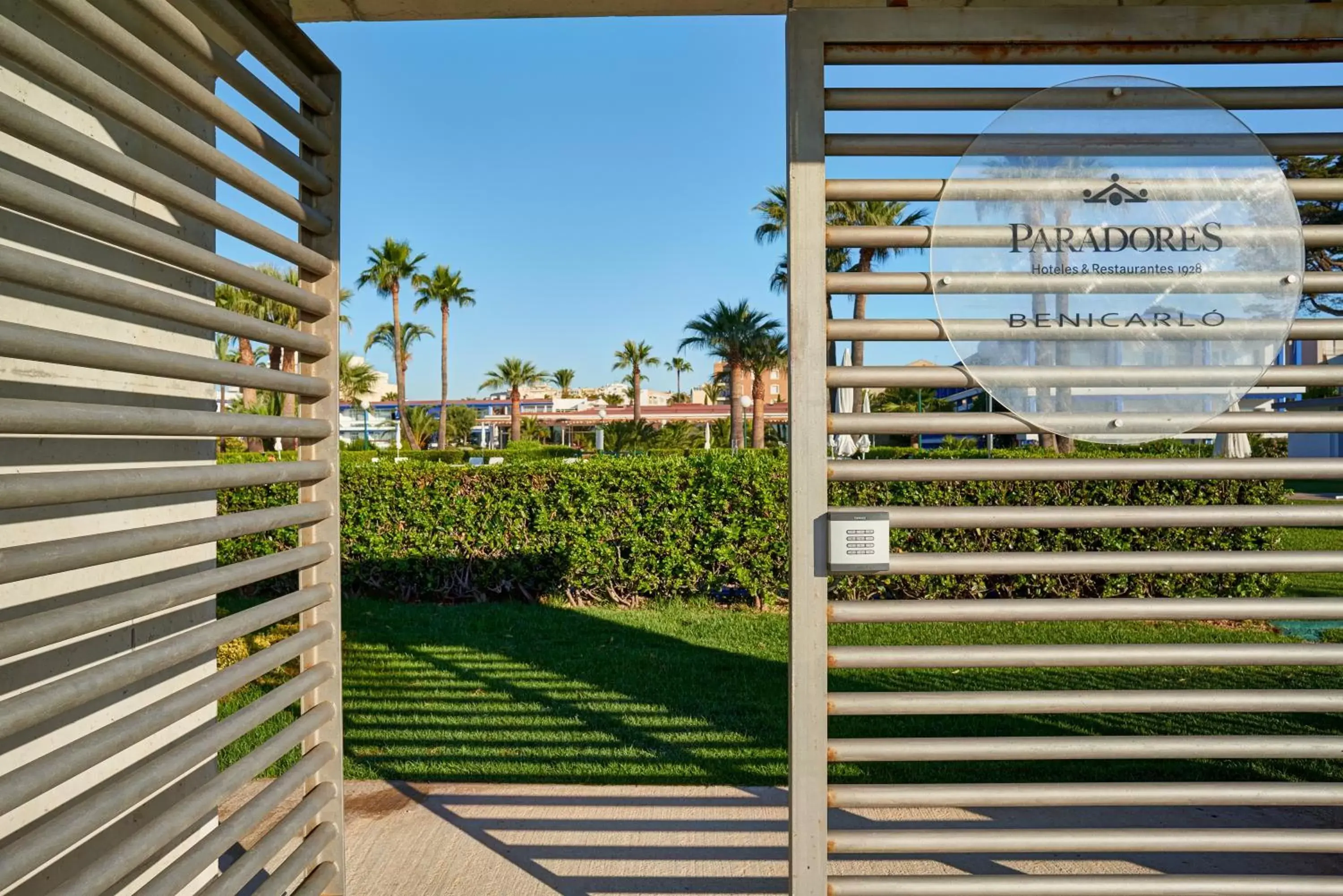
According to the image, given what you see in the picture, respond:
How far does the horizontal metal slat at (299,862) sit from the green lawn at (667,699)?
217cm

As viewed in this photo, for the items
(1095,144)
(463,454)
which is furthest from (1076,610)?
(463,454)

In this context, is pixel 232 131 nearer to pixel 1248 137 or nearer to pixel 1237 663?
pixel 1248 137

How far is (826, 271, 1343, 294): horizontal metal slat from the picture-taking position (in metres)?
2.31

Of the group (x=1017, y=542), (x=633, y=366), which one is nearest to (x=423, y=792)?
(x=1017, y=542)

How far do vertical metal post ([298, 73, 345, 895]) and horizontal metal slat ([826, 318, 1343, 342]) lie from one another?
156cm

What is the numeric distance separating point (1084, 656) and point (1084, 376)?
762 mm

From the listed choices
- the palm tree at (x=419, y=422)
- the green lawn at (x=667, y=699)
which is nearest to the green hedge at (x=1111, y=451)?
the green lawn at (x=667, y=699)

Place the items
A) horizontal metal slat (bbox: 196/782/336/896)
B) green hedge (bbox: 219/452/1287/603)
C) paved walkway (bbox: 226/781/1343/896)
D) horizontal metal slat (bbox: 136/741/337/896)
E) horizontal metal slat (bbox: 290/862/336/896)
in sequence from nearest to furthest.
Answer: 1. horizontal metal slat (bbox: 136/741/337/896)
2. horizontal metal slat (bbox: 196/782/336/896)
3. horizontal metal slat (bbox: 290/862/336/896)
4. paved walkway (bbox: 226/781/1343/896)
5. green hedge (bbox: 219/452/1287/603)

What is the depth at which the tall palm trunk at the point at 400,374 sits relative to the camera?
40.9 metres

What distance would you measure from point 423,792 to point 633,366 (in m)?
63.1

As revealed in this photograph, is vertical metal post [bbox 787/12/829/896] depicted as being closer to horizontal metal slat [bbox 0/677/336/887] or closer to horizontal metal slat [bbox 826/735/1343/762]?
horizontal metal slat [bbox 826/735/1343/762]

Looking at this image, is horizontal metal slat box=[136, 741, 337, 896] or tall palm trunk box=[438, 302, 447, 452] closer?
horizontal metal slat box=[136, 741, 337, 896]

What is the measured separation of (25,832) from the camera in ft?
6.36

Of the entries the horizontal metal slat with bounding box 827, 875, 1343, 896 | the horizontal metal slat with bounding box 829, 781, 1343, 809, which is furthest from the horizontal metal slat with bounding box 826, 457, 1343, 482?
the horizontal metal slat with bounding box 827, 875, 1343, 896
